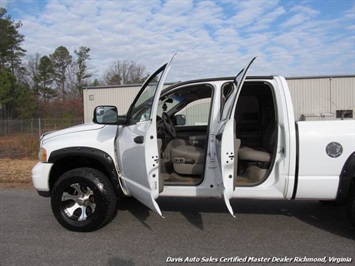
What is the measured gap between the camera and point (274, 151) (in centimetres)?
439

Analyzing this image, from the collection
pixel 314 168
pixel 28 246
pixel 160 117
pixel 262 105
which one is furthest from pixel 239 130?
pixel 28 246

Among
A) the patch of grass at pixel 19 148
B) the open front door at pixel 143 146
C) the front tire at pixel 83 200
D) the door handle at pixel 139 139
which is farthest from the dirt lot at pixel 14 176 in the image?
the door handle at pixel 139 139

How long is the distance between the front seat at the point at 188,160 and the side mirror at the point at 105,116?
94cm

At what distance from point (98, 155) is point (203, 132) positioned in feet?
6.42

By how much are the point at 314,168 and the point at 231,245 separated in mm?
1359

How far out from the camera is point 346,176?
4.13 m

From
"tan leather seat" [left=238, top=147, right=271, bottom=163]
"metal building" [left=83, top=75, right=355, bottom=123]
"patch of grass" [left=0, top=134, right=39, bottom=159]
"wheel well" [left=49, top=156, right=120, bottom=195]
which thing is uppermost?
"metal building" [left=83, top=75, right=355, bottom=123]

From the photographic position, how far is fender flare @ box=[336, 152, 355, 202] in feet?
13.5

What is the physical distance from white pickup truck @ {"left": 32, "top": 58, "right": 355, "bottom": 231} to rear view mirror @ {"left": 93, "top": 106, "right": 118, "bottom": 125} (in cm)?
1

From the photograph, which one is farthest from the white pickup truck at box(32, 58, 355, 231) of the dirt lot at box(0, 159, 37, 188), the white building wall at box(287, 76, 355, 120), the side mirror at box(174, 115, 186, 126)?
the white building wall at box(287, 76, 355, 120)

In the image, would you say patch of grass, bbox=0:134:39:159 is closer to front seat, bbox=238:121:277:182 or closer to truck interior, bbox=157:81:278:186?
truck interior, bbox=157:81:278:186

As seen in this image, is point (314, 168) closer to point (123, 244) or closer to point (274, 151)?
point (274, 151)

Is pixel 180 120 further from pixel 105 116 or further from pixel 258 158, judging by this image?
pixel 258 158

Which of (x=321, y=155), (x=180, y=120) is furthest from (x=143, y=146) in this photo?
(x=321, y=155)
